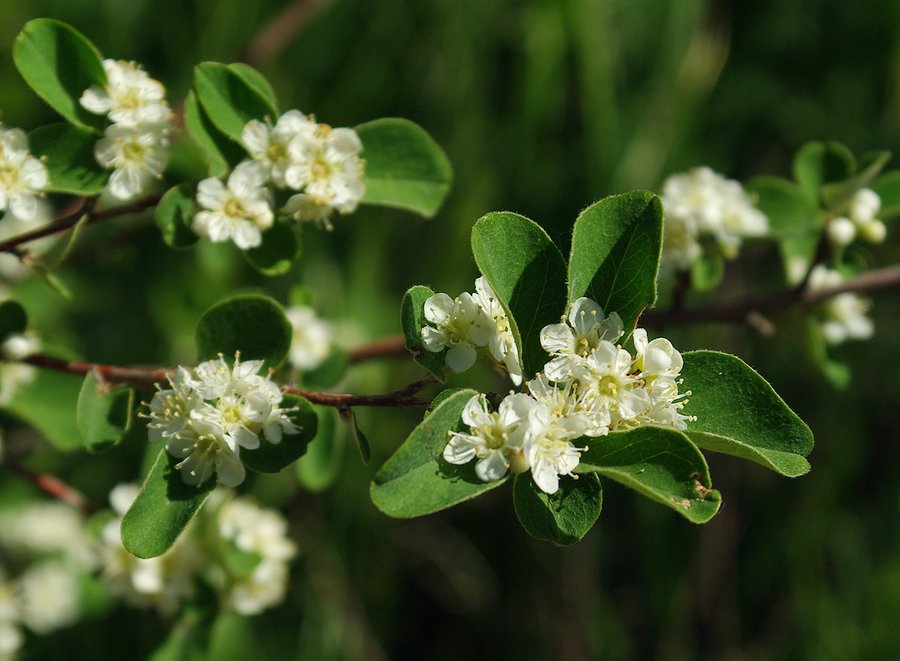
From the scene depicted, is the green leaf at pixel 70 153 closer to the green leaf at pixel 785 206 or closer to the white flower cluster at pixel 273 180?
the white flower cluster at pixel 273 180

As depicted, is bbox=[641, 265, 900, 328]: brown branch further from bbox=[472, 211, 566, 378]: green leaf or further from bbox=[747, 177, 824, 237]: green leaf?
bbox=[472, 211, 566, 378]: green leaf

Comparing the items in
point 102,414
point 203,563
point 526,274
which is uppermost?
point 526,274

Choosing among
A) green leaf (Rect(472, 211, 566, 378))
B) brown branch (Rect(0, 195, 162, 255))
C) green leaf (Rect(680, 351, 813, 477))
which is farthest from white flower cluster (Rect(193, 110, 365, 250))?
green leaf (Rect(680, 351, 813, 477))

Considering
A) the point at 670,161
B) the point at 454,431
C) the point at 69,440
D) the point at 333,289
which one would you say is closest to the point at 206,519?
the point at 69,440

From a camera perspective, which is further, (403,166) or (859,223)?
(859,223)

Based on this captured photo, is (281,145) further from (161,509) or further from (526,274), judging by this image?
(161,509)

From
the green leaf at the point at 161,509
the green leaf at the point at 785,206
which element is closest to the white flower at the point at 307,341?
the green leaf at the point at 161,509

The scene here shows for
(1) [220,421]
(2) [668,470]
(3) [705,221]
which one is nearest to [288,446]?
(1) [220,421]
